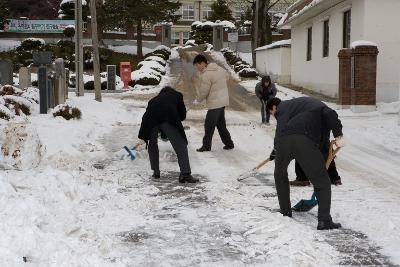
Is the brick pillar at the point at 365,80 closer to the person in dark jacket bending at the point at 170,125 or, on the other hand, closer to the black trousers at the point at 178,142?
the person in dark jacket bending at the point at 170,125

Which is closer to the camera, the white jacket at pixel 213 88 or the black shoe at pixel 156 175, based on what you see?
the black shoe at pixel 156 175

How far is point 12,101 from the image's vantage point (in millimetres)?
15234

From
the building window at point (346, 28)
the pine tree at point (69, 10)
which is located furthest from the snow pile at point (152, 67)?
the pine tree at point (69, 10)

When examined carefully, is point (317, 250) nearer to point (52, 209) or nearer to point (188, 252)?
point (188, 252)

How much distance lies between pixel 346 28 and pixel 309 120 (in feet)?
A: 57.6

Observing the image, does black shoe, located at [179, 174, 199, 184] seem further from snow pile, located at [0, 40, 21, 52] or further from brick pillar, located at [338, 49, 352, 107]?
snow pile, located at [0, 40, 21, 52]

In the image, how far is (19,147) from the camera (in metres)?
8.33

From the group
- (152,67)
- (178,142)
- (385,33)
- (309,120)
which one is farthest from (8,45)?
(309,120)

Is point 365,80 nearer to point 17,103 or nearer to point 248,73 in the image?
point 17,103

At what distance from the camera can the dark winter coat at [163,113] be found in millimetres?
8516

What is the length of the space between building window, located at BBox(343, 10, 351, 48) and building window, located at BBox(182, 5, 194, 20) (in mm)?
58354

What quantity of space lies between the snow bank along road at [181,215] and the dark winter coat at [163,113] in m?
0.80

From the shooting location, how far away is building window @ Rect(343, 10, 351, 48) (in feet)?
72.3

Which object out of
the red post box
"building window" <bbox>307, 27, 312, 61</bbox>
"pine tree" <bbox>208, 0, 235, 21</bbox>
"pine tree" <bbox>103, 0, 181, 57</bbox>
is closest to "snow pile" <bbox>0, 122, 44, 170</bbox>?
the red post box
